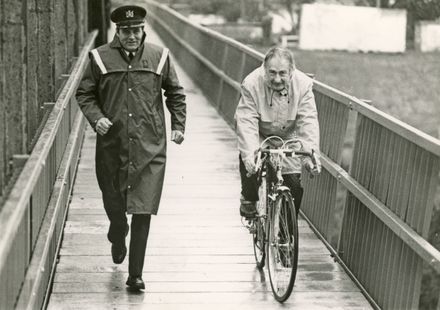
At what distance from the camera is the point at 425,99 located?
53.6 meters

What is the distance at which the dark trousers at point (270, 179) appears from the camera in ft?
28.8

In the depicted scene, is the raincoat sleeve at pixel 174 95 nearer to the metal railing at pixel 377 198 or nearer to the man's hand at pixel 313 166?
the man's hand at pixel 313 166

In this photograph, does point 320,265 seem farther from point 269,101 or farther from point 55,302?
point 55,302

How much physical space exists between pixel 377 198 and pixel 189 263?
175 centimetres

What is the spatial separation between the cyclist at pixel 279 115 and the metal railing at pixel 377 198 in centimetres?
51

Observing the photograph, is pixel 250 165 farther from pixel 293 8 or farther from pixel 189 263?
pixel 293 8

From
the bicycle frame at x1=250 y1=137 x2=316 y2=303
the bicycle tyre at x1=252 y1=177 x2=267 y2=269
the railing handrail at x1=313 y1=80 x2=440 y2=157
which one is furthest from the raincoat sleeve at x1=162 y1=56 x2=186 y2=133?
the railing handrail at x1=313 y1=80 x2=440 y2=157

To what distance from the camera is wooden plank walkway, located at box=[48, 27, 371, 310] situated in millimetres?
8555

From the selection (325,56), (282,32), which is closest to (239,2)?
(282,32)

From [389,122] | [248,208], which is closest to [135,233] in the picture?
[248,208]

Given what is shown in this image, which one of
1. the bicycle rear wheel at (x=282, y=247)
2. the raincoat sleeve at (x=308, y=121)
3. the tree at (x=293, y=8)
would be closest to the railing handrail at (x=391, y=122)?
the raincoat sleeve at (x=308, y=121)

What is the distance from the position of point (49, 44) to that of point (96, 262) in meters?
2.69

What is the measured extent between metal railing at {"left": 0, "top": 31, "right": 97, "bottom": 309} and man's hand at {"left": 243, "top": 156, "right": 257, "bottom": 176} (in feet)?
4.30

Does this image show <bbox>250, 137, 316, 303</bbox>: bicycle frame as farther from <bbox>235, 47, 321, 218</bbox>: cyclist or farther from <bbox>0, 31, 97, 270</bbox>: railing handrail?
<bbox>0, 31, 97, 270</bbox>: railing handrail
